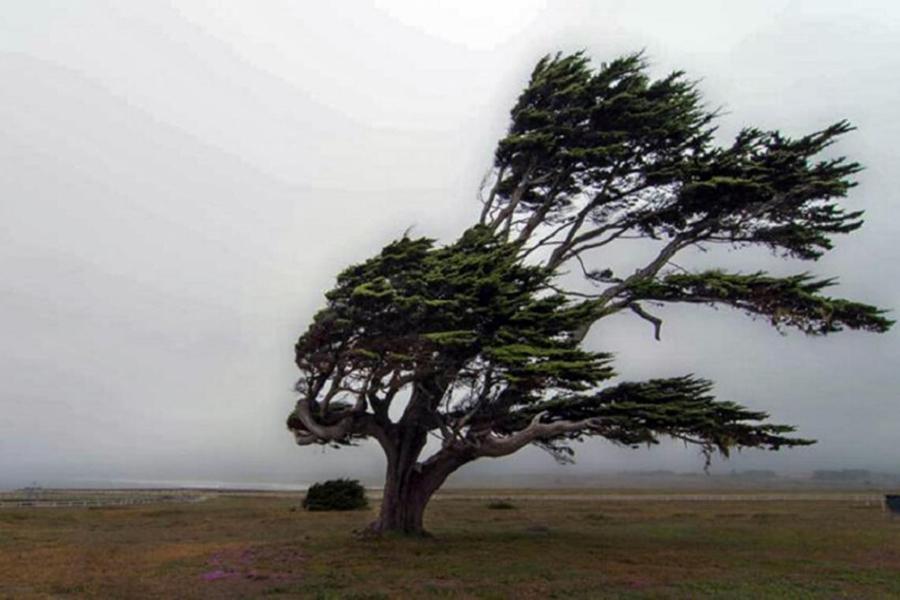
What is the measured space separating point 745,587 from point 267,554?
13.8 metres

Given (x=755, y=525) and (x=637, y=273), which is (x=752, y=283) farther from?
(x=755, y=525)

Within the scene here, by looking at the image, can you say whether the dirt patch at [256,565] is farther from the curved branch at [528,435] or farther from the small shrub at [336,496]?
the small shrub at [336,496]

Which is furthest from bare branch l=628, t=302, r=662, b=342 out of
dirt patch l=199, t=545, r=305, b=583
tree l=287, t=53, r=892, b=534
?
dirt patch l=199, t=545, r=305, b=583

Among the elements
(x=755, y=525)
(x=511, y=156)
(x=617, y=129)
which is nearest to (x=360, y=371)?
(x=511, y=156)

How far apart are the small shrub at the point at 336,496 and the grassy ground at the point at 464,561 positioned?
34.2 feet

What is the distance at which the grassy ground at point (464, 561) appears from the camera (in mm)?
15008

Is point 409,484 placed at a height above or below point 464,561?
above

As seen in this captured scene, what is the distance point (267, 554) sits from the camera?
2050 centimetres

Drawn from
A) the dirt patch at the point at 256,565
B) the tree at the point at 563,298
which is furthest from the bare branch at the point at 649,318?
the dirt patch at the point at 256,565

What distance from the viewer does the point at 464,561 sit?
62.3 feet

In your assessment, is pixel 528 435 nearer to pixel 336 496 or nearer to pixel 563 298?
pixel 563 298

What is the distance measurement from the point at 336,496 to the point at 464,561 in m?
26.5

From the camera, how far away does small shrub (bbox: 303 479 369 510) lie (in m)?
43.2

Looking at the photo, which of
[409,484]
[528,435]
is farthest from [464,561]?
[409,484]
